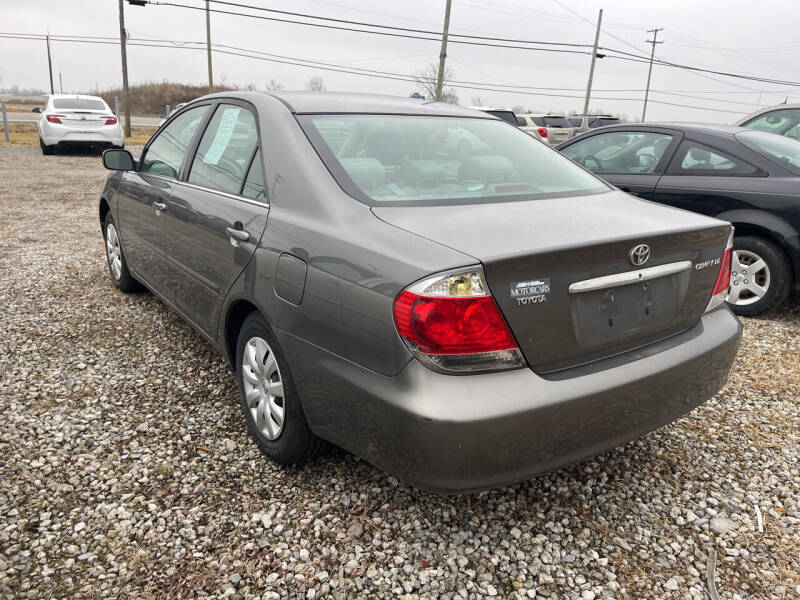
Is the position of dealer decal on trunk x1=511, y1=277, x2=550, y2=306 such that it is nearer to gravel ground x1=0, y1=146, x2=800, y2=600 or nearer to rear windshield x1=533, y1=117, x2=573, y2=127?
gravel ground x1=0, y1=146, x2=800, y2=600

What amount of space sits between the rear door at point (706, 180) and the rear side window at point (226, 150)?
3520mm

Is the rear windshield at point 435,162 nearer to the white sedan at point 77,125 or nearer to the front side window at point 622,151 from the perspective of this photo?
the front side window at point 622,151

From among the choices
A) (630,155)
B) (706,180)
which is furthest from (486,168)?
(630,155)

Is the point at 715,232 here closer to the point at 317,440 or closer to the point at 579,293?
the point at 579,293

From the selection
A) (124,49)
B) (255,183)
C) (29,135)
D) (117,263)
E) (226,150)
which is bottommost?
(29,135)

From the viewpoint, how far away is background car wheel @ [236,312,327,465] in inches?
92.1

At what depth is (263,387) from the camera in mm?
2545

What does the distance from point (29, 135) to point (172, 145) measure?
82.5 ft

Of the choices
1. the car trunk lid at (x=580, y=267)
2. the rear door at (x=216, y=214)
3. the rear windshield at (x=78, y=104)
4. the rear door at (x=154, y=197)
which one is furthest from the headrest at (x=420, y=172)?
the rear windshield at (x=78, y=104)

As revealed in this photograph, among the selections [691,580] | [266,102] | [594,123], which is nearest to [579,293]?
[691,580]

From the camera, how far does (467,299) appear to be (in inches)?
68.7

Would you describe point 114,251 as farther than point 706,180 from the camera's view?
Yes

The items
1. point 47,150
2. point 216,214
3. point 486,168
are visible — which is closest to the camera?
point 486,168

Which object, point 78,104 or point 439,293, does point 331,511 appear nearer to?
point 439,293
